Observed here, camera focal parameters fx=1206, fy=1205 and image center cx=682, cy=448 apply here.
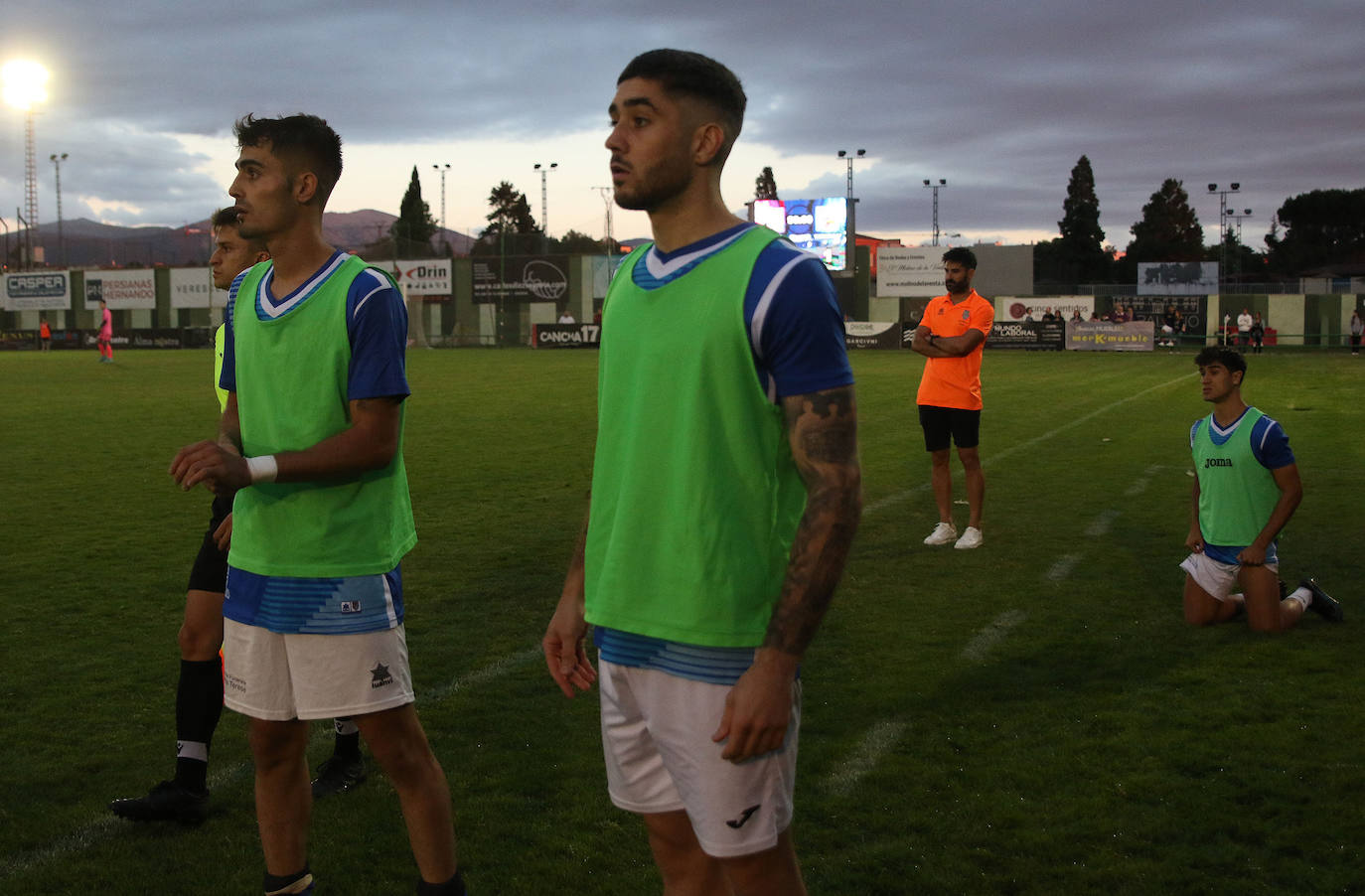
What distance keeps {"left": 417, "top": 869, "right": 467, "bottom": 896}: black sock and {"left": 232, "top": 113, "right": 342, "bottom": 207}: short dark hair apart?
1781mm

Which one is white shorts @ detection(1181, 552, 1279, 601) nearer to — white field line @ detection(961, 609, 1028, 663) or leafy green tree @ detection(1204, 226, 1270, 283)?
white field line @ detection(961, 609, 1028, 663)

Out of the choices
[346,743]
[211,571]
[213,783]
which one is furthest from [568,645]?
[213,783]

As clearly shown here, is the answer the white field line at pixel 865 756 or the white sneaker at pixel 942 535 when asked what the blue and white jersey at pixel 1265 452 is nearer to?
the white sneaker at pixel 942 535

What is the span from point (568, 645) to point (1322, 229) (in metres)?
131

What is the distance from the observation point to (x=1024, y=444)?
14.7 metres

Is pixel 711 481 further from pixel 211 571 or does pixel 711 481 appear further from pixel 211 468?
pixel 211 571

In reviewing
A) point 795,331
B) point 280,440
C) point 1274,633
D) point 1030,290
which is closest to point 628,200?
point 795,331

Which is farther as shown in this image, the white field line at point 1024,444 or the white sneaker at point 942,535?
the white field line at point 1024,444

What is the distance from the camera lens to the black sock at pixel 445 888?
10.1ft

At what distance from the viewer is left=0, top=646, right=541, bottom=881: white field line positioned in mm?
3691

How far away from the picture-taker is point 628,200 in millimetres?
2246

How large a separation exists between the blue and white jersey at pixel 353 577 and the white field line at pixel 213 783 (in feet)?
4.49

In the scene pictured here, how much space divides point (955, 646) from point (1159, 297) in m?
52.6

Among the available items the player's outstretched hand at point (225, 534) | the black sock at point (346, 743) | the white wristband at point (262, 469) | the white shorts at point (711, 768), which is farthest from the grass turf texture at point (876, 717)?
the white shorts at point (711, 768)
